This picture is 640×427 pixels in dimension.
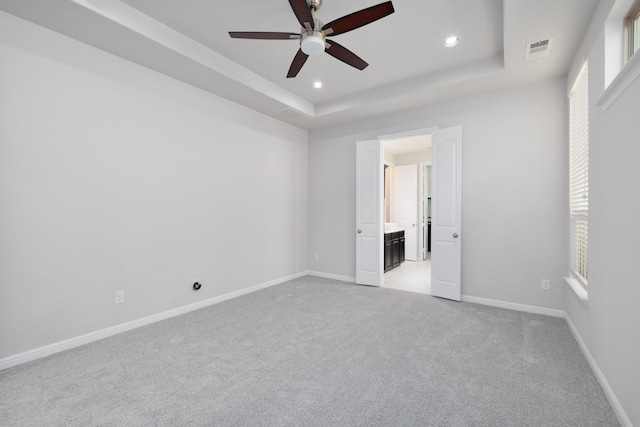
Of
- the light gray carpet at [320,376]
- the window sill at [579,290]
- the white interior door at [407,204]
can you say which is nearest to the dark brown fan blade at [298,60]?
the light gray carpet at [320,376]

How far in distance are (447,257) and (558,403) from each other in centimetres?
229

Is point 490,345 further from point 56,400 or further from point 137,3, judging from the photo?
point 137,3

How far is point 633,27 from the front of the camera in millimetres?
1862

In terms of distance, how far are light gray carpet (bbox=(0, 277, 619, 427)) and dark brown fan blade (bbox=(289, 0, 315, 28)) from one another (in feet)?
8.61

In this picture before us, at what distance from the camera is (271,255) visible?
15.9 ft

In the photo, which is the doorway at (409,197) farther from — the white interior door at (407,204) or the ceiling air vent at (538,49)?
the ceiling air vent at (538,49)

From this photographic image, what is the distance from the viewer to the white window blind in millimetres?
2611

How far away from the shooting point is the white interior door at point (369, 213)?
472 centimetres

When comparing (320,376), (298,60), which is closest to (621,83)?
(298,60)

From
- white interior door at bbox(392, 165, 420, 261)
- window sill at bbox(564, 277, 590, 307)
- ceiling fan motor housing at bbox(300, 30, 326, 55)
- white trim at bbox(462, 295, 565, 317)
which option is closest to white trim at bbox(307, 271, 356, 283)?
white trim at bbox(462, 295, 565, 317)

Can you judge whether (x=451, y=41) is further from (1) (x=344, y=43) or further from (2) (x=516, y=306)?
(2) (x=516, y=306)

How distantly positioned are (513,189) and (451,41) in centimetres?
193

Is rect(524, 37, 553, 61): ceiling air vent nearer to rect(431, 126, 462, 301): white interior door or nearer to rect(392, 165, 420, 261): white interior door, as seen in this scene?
rect(431, 126, 462, 301): white interior door

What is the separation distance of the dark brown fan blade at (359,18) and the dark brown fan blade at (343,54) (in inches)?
6.2
